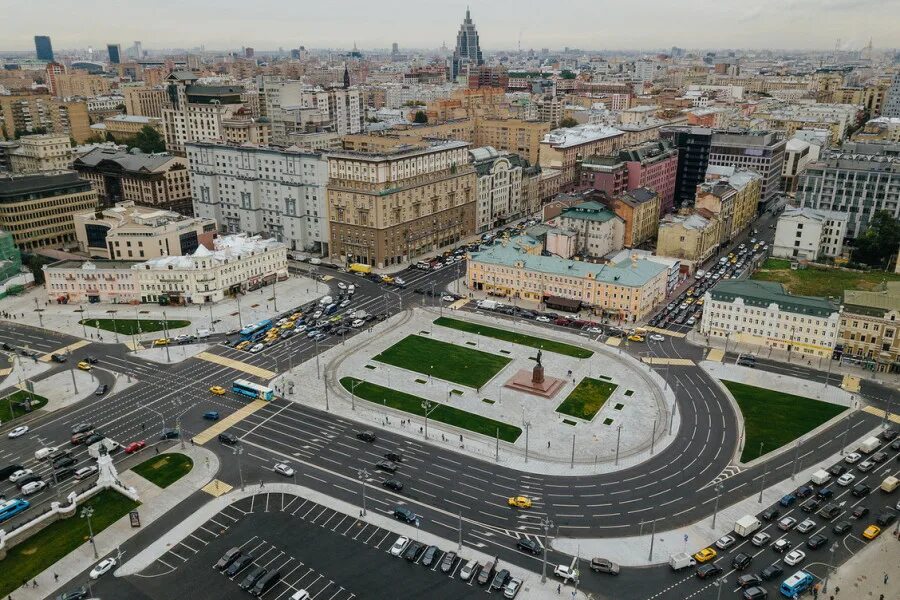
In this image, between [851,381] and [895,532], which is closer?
[895,532]

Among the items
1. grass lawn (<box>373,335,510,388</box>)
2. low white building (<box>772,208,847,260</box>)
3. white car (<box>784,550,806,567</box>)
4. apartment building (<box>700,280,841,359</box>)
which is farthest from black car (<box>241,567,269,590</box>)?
low white building (<box>772,208,847,260</box>)

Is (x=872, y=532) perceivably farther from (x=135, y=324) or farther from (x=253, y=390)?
(x=135, y=324)

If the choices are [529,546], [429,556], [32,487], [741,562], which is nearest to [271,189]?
[32,487]

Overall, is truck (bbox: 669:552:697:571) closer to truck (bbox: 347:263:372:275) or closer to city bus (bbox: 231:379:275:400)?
city bus (bbox: 231:379:275:400)

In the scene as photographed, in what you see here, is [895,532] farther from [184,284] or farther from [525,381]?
[184,284]

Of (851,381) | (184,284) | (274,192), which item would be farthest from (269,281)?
(851,381)

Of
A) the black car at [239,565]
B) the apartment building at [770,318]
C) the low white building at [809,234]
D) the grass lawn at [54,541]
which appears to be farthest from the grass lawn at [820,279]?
the grass lawn at [54,541]

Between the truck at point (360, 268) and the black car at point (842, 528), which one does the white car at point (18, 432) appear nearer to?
Result: the truck at point (360, 268)
